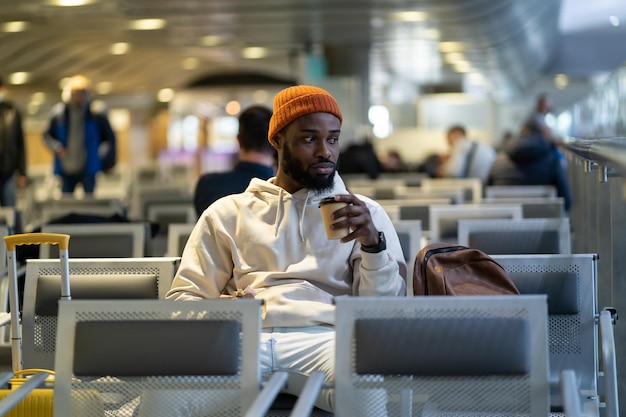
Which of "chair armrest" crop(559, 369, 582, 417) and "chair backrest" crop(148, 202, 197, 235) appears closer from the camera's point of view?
"chair armrest" crop(559, 369, 582, 417)

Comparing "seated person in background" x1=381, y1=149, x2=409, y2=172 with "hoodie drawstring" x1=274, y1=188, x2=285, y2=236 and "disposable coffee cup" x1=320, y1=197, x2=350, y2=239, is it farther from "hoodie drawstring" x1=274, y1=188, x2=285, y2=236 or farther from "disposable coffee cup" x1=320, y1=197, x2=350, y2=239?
"disposable coffee cup" x1=320, y1=197, x2=350, y2=239

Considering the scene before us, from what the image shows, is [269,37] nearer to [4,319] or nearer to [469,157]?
[469,157]

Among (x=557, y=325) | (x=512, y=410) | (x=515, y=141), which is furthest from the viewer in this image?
(x=515, y=141)

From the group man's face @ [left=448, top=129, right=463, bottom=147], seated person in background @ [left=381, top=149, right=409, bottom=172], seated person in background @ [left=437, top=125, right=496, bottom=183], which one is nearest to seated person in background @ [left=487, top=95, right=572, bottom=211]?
seated person in background @ [left=437, top=125, right=496, bottom=183]

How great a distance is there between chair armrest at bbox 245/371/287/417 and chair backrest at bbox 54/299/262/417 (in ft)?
0.28

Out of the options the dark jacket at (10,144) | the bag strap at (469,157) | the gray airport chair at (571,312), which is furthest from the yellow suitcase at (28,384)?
the bag strap at (469,157)

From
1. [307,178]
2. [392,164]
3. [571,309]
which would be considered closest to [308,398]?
[307,178]

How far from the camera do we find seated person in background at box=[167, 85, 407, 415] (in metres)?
4.17

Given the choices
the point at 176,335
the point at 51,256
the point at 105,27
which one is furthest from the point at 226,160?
the point at 176,335

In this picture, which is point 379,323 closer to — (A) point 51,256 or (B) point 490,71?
(A) point 51,256

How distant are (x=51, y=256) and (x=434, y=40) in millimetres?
19708

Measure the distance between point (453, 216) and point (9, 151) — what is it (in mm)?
5814

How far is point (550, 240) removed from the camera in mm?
6227

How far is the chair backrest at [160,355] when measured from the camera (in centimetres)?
345
